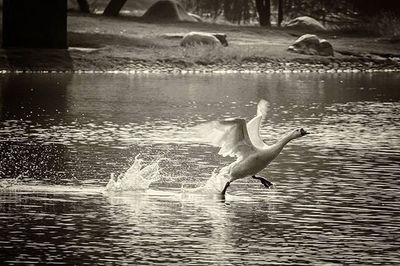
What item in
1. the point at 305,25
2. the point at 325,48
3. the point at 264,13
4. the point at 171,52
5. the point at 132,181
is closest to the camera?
the point at 132,181

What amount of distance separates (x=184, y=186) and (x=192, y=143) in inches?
265

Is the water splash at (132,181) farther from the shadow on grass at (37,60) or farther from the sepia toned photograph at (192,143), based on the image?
the shadow on grass at (37,60)

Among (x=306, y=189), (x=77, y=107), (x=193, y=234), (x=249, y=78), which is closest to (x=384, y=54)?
(x=249, y=78)

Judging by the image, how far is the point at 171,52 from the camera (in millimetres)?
54562

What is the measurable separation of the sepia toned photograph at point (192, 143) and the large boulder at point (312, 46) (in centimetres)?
6

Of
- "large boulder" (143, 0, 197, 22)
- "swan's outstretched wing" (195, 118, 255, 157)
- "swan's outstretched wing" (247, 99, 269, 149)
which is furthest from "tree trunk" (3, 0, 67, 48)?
"swan's outstretched wing" (195, 118, 255, 157)

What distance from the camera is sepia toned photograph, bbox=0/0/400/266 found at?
682 inches

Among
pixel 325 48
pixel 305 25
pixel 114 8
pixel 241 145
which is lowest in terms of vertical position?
pixel 305 25

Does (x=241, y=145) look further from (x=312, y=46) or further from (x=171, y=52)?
(x=312, y=46)

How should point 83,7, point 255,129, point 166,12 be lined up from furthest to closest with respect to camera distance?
point 166,12 → point 83,7 → point 255,129

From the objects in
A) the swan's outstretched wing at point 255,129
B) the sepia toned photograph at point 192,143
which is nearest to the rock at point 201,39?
the sepia toned photograph at point 192,143

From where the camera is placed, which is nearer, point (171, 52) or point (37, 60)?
point (37, 60)

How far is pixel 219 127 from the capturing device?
20.4 metres

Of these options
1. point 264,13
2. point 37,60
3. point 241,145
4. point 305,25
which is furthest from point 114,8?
point 241,145
